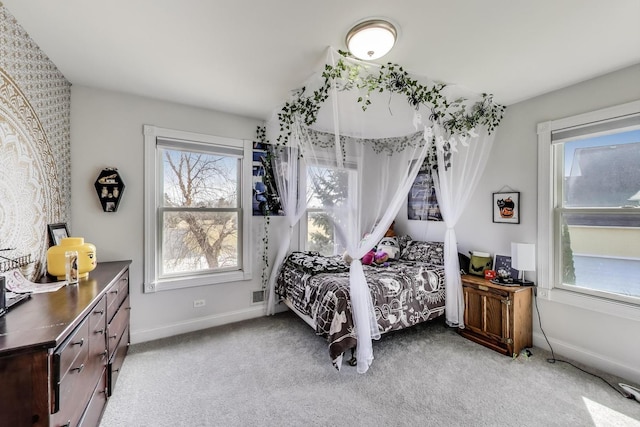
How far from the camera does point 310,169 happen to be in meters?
2.30

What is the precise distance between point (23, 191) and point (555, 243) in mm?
4313

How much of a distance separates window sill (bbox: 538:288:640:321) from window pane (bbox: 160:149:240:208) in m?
3.44

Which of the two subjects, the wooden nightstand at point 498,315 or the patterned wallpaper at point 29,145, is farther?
the wooden nightstand at point 498,315

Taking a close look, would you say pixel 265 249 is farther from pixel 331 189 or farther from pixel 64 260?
pixel 64 260

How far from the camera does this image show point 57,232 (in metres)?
2.12

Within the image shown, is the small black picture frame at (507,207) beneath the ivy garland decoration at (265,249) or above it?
above

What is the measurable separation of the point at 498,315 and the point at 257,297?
2.61 meters

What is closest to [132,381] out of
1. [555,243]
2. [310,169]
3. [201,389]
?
[201,389]

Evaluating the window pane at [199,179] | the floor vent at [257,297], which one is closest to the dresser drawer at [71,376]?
the window pane at [199,179]

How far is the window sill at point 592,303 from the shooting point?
217 cm

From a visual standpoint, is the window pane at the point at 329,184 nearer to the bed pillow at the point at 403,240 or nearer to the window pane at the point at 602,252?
the bed pillow at the point at 403,240

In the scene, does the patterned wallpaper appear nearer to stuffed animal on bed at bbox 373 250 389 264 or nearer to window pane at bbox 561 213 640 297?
stuffed animal on bed at bbox 373 250 389 264

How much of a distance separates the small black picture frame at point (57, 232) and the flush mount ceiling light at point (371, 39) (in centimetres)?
256

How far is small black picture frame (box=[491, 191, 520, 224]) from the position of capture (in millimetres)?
2859
